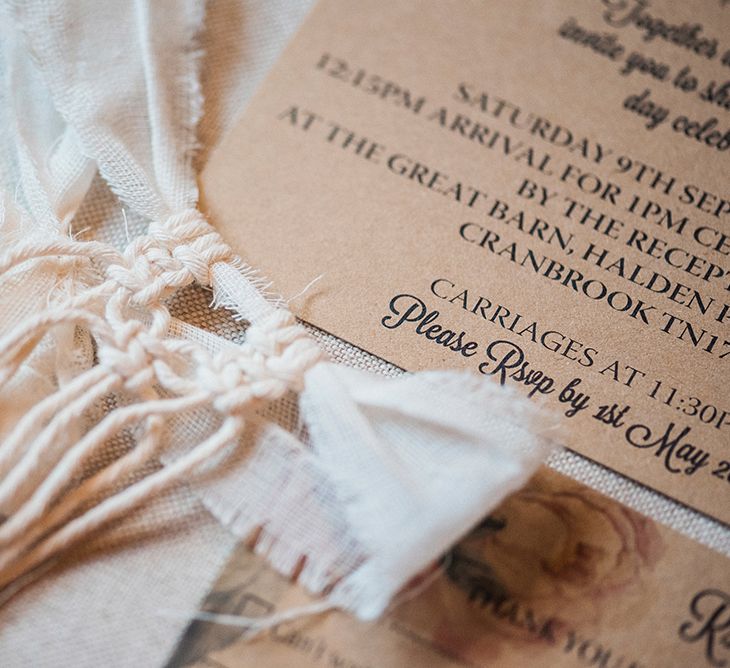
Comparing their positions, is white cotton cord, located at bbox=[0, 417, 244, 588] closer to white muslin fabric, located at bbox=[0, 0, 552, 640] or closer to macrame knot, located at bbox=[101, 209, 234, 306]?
white muslin fabric, located at bbox=[0, 0, 552, 640]

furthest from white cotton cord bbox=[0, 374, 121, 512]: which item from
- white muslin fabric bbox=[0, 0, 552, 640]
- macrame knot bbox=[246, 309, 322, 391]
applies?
macrame knot bbox=[246, 309, 322, 391]

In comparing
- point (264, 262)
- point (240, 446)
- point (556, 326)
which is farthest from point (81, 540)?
point (556, 326)

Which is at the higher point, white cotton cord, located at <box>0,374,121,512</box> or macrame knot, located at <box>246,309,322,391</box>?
macrame knot, located at <box>246,309,322,391</box>

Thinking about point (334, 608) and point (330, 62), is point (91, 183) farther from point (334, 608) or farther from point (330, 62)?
point (334, 608)

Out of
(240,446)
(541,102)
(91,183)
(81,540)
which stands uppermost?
(541,102)

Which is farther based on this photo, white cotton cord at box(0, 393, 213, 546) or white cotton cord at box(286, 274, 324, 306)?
white cotton cord at box(286, 274, 324, 306)

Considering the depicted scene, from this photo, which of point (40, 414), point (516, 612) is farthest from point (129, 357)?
point (516, 612)

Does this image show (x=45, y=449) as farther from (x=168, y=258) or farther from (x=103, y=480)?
(x=168, y=258)
